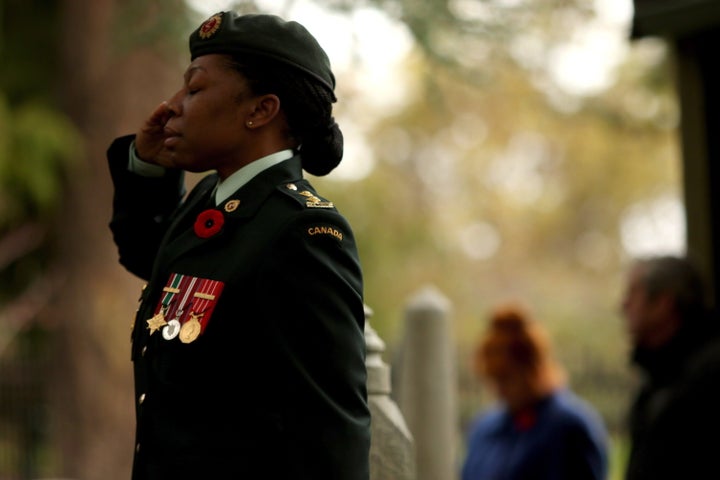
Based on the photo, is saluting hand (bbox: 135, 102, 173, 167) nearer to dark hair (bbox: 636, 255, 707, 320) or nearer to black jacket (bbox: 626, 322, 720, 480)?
black jacket (bbox: 626, 322, 720, 480)

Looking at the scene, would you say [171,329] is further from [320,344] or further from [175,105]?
[175,105]

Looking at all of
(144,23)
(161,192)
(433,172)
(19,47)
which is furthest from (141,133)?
(433,172)

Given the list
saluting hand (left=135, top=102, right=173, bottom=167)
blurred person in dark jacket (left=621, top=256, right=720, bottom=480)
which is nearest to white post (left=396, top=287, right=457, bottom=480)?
blurred person in dark jacket (left=621, top=256, right=720, bottom=480)

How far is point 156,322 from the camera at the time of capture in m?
2.66

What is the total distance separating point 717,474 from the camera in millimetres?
1640

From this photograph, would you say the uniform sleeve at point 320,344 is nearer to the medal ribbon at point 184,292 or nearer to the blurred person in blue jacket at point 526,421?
the medal ribbon at point 184,292

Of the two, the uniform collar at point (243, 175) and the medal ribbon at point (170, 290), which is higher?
the uniform collar at point (243, 175)

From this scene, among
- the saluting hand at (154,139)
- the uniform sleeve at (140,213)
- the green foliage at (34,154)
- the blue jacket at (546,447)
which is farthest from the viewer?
the green foliage at (34,154)

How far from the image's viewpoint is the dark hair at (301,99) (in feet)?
8.93

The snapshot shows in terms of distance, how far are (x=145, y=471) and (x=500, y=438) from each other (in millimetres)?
4042

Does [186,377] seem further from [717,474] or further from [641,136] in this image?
[641,136]

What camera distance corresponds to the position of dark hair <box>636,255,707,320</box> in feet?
16.3

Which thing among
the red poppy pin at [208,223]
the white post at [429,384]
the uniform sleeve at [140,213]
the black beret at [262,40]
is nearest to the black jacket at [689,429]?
the red poppy pin at [208,223]

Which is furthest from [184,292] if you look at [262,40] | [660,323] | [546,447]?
[546,447]
